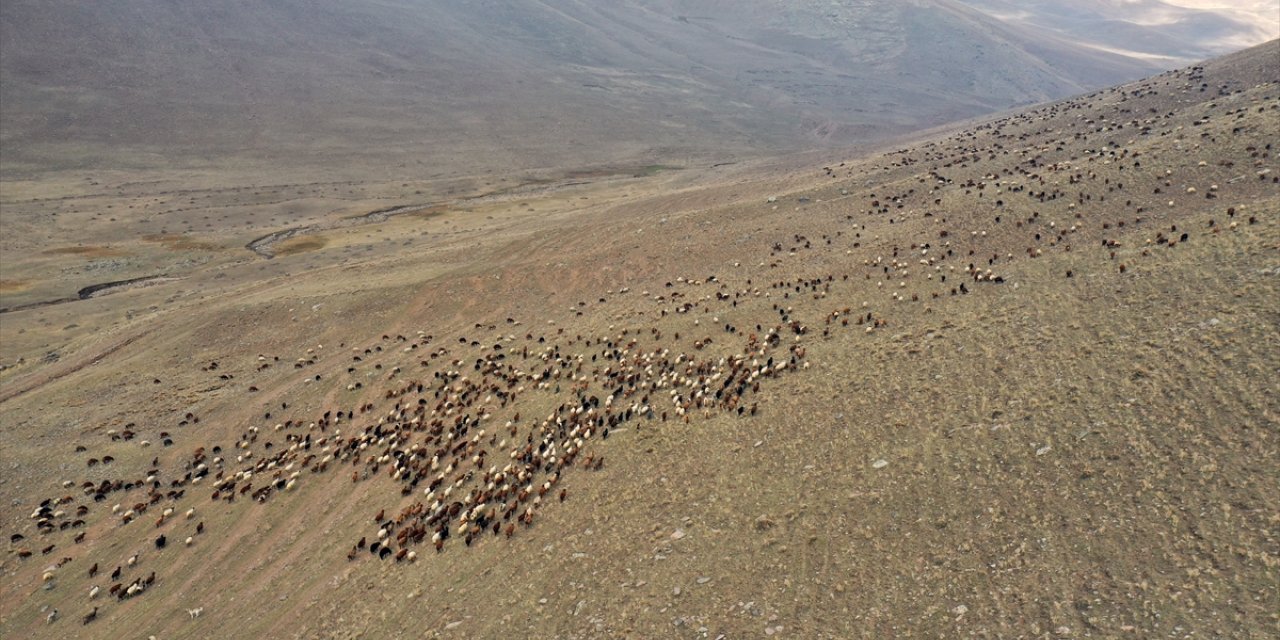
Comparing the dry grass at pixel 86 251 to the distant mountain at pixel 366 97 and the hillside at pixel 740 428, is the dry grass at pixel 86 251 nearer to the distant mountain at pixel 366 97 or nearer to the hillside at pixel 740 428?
the hillside at pixel 740 428

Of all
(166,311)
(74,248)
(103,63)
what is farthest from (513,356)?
(103,63)

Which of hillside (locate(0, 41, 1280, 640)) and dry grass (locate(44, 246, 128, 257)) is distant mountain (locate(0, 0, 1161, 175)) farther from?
hillside (locate(0, 41, 1280, 640))

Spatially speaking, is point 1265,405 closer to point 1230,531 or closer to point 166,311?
point 1230,531

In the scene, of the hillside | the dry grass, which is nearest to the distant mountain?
the dry grass

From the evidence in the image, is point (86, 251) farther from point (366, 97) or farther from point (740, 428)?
point (366, 97)

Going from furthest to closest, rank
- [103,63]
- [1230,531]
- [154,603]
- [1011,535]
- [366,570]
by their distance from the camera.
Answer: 1. [103,63]
2. [154,603]
3. [366,570]
4. [1011,535]
5. [1230,531]

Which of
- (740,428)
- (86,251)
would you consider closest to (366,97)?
(86,251)

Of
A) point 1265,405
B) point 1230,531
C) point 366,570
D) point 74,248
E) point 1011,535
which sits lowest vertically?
point 74,248
